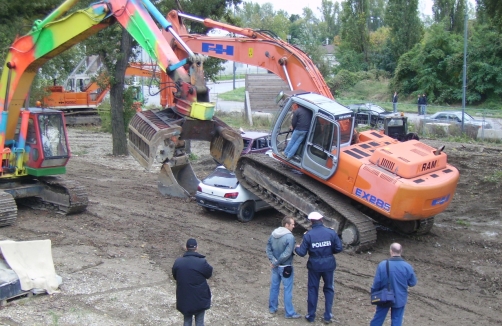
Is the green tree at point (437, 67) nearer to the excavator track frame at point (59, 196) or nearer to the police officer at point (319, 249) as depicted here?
the excavator track frame at point (59, 196)

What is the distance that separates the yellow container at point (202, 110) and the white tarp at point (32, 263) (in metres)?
4.19

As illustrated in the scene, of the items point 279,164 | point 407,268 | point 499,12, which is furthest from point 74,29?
point 499,12

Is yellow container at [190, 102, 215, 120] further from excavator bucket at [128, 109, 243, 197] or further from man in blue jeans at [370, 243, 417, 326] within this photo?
man in blue jeans at [370, 243, 417, 326]

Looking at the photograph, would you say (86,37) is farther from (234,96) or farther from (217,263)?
(234,96)

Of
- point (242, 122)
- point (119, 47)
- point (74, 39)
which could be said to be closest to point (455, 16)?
point (242, 122)

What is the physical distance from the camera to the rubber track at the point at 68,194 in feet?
46.9

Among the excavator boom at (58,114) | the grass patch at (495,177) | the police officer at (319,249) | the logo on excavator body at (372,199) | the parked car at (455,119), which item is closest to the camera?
the police officer at (319,249)

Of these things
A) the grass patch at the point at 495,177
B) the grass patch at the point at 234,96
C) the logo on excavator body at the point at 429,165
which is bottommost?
the grass patch at the point at 234,96

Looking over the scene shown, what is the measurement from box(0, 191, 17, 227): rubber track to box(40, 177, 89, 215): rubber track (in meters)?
1.30

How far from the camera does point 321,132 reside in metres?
13.1

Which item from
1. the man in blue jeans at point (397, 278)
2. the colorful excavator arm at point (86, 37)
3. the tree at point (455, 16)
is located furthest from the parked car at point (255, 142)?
the tree at point (455, 16)

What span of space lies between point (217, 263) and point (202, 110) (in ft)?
10.1

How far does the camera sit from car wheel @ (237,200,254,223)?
14750mm

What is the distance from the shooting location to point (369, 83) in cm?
5184
